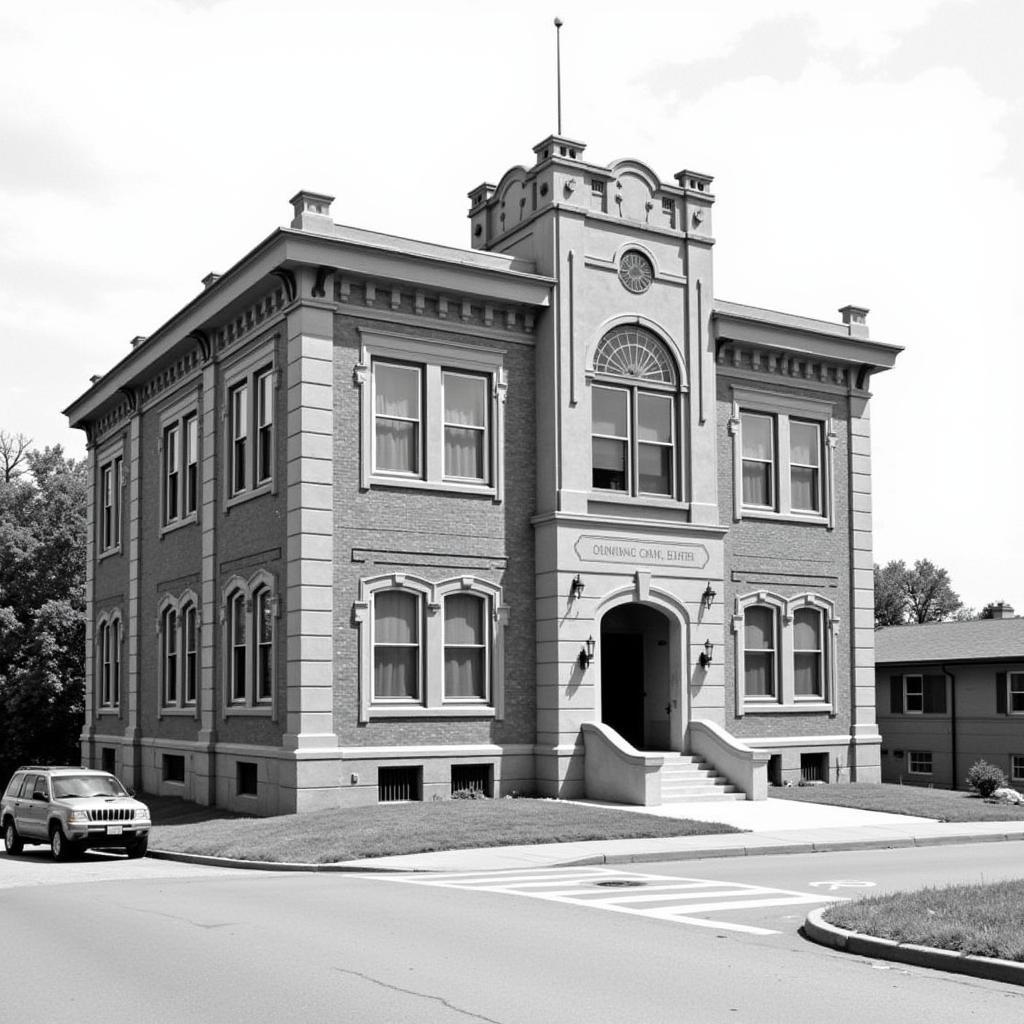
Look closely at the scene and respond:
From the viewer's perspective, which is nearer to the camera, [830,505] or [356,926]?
[356,926]

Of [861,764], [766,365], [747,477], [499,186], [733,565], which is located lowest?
[861,764]

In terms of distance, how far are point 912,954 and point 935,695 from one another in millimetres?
39238

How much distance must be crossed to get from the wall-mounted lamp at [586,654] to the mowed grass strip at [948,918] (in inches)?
561

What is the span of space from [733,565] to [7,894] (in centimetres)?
1837

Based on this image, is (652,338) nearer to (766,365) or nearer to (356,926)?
(766,365)

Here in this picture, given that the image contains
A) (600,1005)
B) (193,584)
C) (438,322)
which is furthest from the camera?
(193,584)

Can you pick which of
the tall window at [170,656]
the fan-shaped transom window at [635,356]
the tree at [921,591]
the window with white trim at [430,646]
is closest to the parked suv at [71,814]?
the window with white trim at [430,646]

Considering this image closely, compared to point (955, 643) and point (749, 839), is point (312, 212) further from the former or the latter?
point (955, 643)

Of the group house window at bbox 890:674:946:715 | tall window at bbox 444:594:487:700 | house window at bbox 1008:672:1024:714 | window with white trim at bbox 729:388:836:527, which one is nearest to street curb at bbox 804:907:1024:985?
tall window at bbox 444:594:487:700

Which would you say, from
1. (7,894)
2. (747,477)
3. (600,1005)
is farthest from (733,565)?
(600,1005)

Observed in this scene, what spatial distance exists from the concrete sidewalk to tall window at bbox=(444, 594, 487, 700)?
364cm

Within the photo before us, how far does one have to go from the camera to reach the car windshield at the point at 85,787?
Answer: 923 inches

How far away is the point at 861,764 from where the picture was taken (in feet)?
107

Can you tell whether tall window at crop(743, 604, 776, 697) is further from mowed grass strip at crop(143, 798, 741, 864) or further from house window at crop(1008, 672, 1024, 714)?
house window at crop(1008, 672, 1024, 714)
